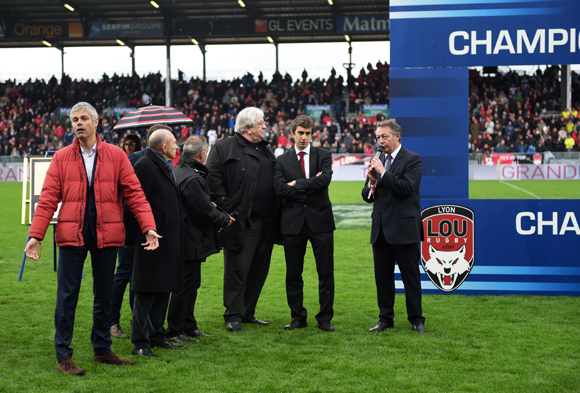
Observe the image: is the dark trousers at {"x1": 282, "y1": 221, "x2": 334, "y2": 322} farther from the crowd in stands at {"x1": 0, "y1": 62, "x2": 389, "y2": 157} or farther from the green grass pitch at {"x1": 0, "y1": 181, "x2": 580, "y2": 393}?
the crowd in stands at {"x1": 0, "y1": 62, "x2": 389, "y2": 157}

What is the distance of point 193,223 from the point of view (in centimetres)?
541

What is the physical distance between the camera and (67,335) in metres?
4.52

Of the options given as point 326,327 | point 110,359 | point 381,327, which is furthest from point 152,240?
point 381,327

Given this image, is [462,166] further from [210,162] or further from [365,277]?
[210,162]

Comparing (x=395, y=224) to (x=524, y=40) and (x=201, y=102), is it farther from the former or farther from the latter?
(x=201, y=102)

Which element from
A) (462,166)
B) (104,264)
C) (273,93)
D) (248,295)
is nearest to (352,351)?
(248,295)

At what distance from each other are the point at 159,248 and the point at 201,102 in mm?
31339

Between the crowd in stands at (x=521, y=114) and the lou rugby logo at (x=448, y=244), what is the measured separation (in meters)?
18.3

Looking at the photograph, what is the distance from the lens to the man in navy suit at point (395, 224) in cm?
574

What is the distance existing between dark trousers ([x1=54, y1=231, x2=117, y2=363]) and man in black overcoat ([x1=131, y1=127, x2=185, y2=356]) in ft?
0.93

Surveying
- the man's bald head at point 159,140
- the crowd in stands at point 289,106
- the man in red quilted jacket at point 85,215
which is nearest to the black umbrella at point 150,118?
the man's bald head at point 159,140

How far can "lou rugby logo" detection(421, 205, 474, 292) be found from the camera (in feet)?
23.3

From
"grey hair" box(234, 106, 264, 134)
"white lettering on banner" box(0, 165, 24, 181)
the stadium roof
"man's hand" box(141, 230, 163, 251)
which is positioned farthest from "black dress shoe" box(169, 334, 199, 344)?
the stadium roof

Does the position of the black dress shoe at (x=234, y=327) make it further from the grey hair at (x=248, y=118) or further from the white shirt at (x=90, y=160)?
the white shirt at (x=90, y=160)
